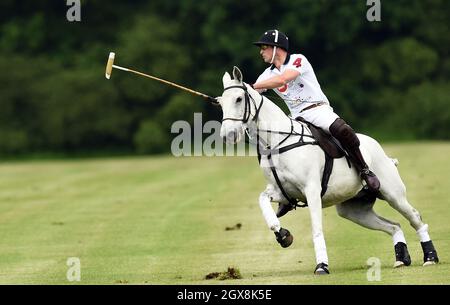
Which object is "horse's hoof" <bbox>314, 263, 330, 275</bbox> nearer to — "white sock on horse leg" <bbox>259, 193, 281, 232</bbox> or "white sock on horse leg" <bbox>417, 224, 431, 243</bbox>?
"white sock on horse leg" <bbox>259, 193, 281, 232</bbox>

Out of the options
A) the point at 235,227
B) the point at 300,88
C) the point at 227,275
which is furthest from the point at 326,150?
the point at 235,227

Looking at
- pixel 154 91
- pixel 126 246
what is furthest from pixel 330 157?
pixel 154 91

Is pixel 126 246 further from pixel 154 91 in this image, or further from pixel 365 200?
pixel 154 91

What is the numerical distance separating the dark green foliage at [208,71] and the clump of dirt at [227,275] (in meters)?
43.8

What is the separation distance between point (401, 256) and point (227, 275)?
92.3 inches

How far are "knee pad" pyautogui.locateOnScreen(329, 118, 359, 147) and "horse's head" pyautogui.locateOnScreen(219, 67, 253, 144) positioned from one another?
48.7 inches

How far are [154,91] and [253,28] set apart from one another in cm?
620

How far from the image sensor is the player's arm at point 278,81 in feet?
49.0

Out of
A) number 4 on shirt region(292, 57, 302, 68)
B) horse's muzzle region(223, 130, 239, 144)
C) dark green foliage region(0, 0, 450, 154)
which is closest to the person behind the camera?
horse's muzzle region(223, 130, 239, 144)

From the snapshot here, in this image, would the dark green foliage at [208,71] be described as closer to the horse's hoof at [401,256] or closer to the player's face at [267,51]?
the horse's hoof at [401,256]

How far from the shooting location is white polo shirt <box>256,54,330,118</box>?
1523 cm

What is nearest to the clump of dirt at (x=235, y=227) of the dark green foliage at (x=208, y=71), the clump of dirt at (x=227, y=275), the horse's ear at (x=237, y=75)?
the clump of dirt at (x=227, y=275)

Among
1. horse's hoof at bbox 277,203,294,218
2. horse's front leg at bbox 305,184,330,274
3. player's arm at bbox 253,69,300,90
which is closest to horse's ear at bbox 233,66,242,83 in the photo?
player's arm at bbox 253,69,300,90
